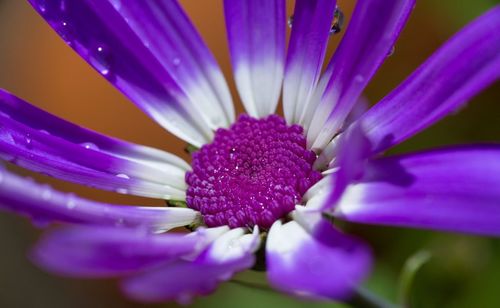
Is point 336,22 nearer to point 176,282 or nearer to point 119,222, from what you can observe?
point 119,222

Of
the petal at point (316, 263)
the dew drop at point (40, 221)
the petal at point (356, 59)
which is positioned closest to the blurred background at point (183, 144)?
the petal at point (356, 59)

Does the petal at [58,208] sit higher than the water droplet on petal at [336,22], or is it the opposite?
the water droplet on petal at [336,22]

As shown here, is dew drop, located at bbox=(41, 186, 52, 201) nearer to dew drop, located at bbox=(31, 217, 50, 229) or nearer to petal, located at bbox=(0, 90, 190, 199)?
dew drop, located at bbox=(31, 217, 50, 229)

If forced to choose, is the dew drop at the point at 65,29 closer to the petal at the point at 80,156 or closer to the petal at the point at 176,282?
the petal at the point at 80,156

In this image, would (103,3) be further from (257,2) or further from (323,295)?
(323,295)

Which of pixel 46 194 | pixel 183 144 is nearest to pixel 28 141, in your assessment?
pixel 46 194

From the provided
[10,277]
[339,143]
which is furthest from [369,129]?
[10,277]
